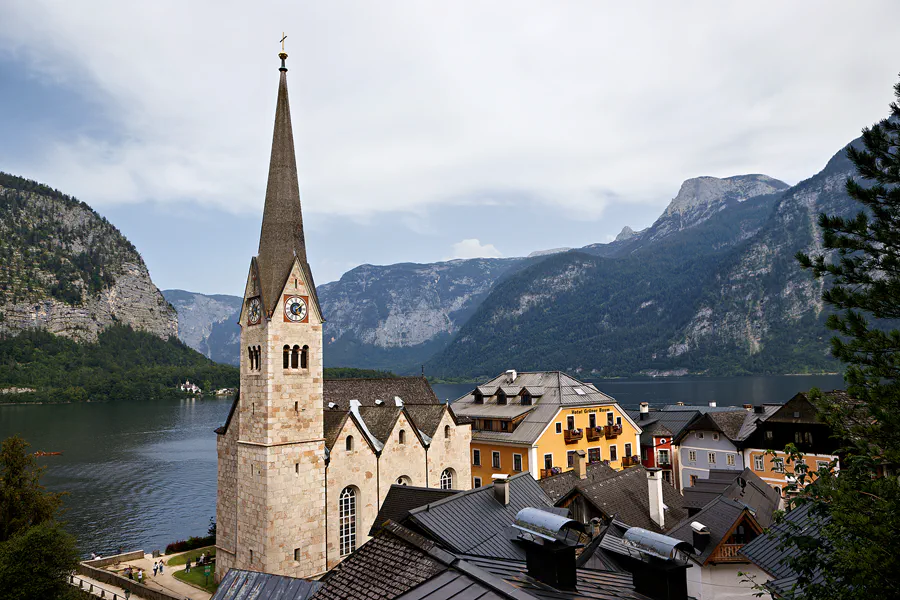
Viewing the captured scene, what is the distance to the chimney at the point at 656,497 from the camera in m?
35.3

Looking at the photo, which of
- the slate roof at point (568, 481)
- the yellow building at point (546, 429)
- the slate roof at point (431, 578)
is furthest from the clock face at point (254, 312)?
the yellow building at point (546, 429)

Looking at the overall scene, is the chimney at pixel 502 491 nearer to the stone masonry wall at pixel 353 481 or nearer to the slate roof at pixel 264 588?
the slate roof at pixel 264 588

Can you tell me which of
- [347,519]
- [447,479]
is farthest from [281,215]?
[447,479]

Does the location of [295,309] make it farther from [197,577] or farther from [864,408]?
[864,408]

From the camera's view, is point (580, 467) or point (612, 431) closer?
point (580, 467)

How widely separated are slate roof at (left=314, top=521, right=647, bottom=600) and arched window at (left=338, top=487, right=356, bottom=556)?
2475 centimetres

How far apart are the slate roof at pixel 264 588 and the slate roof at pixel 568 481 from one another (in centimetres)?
2400

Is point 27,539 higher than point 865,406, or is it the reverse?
point 865,406

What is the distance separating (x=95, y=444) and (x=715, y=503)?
13133 centimetres

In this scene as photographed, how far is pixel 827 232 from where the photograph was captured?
15961 mm

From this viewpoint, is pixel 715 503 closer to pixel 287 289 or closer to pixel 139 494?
pixel 287 289

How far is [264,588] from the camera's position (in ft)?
45.0

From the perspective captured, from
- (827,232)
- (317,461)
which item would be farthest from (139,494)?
(827,232)

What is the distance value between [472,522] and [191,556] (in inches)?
1346
